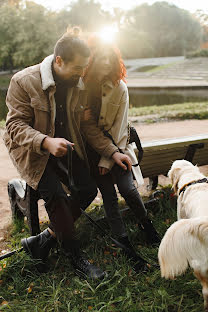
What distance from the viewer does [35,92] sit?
2268mm

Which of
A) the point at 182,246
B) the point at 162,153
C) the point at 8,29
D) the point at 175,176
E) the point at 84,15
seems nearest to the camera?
the point at 182,246

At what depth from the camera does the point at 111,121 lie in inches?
109

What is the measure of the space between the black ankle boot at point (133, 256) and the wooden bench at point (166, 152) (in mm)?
1007

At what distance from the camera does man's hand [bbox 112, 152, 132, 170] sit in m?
2.62

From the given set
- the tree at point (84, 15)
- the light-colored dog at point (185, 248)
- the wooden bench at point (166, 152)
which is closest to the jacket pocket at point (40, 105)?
the light-colored dog at point (185, 248)

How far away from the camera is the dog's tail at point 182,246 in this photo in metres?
1.87

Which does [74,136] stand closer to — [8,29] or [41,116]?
[41,116]

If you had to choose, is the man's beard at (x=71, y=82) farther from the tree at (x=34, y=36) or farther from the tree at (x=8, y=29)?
the tree at (x=8, y=29)

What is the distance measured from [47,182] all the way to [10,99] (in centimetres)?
67

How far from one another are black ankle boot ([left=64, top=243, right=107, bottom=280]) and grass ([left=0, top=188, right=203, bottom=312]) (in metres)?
0.05

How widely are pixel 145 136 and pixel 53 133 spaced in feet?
17.6

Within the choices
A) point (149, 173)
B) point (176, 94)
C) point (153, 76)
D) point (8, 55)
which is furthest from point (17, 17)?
point (149, 173)

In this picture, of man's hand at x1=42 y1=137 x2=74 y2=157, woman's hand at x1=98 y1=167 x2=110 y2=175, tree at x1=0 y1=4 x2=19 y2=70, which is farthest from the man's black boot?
tree at x1=0 y1=4 x2=19 y2=70

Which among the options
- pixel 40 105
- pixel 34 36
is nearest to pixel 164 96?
pixel 34 36
